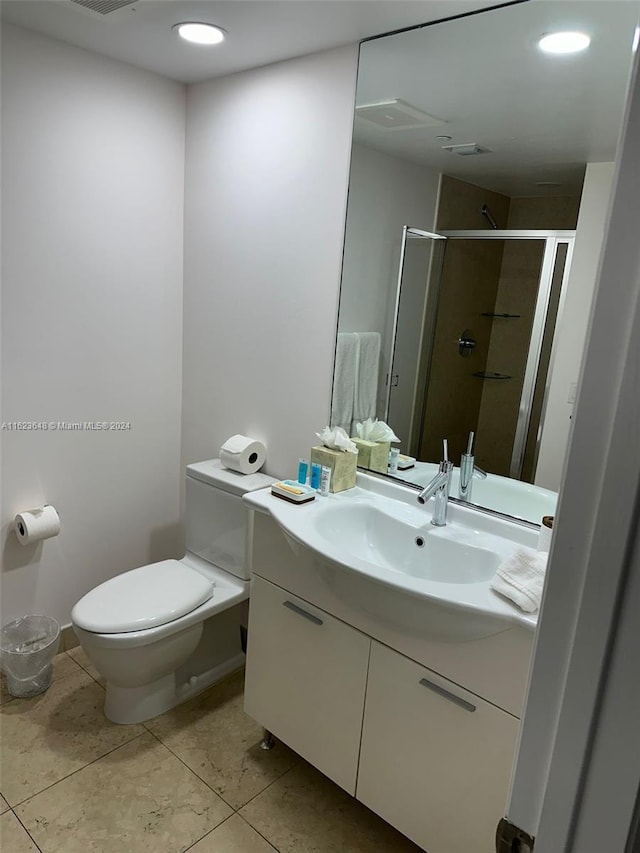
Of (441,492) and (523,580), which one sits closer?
(523,580)

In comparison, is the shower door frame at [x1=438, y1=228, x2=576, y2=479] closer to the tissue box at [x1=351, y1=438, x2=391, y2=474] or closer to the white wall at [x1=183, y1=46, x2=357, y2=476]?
the tissue box at [x1=351, y1=438, x2=391, y2=474]

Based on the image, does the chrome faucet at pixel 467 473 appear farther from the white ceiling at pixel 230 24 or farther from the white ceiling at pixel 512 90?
the white ceiling at pixel 230 24

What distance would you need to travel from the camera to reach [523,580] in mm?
1310

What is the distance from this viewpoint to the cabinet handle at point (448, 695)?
1.38 metres

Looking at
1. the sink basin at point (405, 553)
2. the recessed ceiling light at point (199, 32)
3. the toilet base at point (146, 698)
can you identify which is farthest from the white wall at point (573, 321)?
the toilet base at point (146, 698)

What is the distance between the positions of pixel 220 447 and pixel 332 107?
Result: 136cm

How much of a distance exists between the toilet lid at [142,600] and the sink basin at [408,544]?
62 centimetres

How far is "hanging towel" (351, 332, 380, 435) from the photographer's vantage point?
2.04 metres

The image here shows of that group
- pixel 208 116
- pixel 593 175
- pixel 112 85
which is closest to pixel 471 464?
pixel 593 175

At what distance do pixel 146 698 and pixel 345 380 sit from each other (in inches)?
52.8

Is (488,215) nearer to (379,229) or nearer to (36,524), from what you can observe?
(379,229)

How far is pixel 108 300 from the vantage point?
91.4 inches

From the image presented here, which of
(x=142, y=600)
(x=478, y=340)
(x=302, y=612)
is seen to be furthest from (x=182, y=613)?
(x=478, y=340)

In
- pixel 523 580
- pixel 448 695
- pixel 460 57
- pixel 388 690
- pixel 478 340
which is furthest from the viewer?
pixel 478 340
